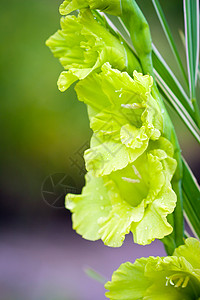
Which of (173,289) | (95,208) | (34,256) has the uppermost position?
(95,208)

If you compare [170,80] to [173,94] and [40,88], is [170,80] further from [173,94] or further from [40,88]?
[40,88]

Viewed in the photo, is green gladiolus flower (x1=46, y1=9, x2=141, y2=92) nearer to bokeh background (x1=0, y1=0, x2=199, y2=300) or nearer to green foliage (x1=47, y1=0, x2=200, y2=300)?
green foliage (x1=47, y1=0, x2=200, y2=300)

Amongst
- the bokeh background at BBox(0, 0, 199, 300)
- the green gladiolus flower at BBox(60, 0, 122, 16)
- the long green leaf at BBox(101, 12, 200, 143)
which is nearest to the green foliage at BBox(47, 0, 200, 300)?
the green gladiolus flower at BBox(60, 0, 122, 16)

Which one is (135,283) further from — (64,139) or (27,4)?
(27,4)

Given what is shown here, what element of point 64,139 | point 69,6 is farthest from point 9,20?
point 69,6

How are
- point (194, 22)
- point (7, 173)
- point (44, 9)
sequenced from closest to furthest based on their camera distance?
1. point (194, 22)
2. point (44, 9)
3. point (7, 173)

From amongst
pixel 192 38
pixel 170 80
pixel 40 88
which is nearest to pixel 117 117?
pixel 170 80
